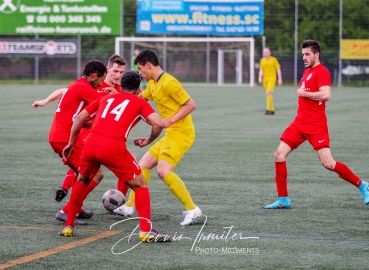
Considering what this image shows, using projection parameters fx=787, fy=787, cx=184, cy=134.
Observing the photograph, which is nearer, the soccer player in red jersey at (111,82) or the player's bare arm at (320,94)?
the soccer player in red jersey at (111,82)

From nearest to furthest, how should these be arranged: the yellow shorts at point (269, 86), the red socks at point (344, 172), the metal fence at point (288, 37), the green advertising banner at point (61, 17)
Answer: the red socks at point (344, 172)
the yellow shorts at point (269, 86)
the green advertising banner at point (61, 17)
the metal fence at point (288, 37)

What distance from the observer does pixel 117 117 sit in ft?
23.4

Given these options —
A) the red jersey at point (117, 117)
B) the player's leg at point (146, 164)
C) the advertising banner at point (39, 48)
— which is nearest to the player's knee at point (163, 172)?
the player's leg at point (146, 164)

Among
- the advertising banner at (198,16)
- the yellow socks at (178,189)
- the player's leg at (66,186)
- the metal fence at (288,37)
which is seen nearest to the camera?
the yellow socks at (178,189)

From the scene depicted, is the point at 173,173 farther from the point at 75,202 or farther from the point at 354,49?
the point at 354,49

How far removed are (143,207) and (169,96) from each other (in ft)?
4.89

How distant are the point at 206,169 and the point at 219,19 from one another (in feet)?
114

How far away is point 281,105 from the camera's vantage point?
29422 mm

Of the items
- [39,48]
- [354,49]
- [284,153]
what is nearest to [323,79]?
[284,153]

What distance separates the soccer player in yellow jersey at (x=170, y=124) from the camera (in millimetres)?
8000

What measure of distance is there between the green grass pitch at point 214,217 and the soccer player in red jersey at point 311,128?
292 millimetres

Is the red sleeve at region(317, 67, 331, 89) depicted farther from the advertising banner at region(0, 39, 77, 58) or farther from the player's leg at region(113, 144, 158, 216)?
the advertising banner at region(0, 39, 77, 58)

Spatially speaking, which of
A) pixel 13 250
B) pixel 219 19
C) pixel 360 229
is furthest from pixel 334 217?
pixel 219 19

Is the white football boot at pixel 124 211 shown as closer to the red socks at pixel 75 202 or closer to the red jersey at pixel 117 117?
the red socks at pixel 75 202
